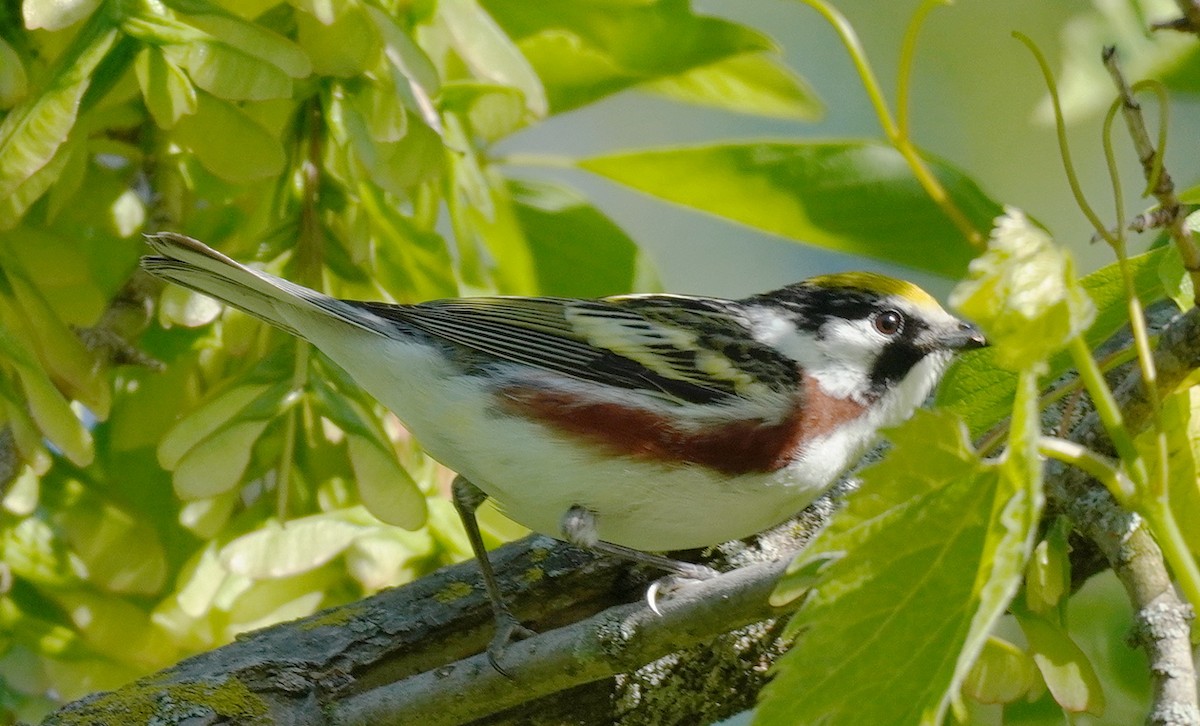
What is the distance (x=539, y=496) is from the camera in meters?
2.63

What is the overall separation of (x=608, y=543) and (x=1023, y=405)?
5.05 ft

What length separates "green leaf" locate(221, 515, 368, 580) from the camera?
2.37 m

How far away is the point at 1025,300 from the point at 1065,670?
1.16 m

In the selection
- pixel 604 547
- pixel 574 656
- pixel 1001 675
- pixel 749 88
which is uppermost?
pixel 749 88

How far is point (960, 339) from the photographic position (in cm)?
304

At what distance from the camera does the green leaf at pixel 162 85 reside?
218 cm

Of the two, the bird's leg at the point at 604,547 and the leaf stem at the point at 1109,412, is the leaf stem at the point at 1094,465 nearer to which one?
the leaf stem at the point at 1109,412

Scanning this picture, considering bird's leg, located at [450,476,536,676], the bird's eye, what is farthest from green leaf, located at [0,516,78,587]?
the bird's eye

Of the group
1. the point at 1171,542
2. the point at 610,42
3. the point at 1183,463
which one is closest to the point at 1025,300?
the point at 1171,542

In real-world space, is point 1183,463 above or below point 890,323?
above

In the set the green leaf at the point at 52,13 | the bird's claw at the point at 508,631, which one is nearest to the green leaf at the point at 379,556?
the bird's claw at the point at 508,631

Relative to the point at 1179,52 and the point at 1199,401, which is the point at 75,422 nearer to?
the point at 1199,401

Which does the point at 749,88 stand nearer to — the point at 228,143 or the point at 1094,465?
the point at 228,143

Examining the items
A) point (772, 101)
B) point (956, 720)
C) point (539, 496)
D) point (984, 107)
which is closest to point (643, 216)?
point (984, 107)
